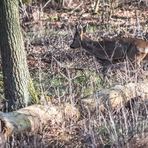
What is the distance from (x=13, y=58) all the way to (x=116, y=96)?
5.85 ft

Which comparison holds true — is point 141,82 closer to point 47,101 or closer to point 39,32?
point 47,101

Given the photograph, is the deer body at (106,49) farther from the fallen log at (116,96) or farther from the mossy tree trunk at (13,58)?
the mossy tree trunk at (13,58)

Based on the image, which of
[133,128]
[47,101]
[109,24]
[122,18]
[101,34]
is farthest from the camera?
[122,18]

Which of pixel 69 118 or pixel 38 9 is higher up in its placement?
pixel 38 9

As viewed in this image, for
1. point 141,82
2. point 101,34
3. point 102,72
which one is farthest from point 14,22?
point 101,34

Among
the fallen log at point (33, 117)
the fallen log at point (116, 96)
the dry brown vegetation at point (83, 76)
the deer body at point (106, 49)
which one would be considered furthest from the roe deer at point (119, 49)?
the fallen log at point (33, 117)

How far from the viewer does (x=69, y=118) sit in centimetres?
745

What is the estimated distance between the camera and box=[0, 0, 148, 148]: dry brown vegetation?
6367 mm

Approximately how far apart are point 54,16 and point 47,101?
30.4 feet

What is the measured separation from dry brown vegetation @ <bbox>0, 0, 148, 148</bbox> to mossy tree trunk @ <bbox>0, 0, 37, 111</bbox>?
322 millimetres

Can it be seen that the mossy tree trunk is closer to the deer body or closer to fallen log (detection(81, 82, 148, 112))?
fallen log (detection(81, 82, 148, 112))

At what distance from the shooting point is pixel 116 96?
7.99m

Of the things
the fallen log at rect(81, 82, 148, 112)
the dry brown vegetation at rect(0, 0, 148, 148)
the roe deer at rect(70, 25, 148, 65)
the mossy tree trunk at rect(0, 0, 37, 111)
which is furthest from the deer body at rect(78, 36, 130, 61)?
the mossy tree trunk at rect(0, 0, 37, 111)

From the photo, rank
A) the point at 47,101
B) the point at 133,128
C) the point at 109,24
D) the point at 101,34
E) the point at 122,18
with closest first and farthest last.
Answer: the point at 133,128
the point at 47,101
the point at 101,34
the point at 109,24
the point at 122,18
